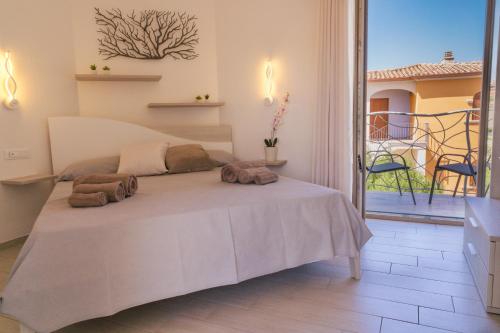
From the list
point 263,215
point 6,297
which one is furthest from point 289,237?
point 6,297

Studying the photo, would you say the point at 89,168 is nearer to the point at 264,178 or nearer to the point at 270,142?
the point at 264,178

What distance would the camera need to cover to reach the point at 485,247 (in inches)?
76.1

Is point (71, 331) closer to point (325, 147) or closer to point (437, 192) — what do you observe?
point (325, 147)

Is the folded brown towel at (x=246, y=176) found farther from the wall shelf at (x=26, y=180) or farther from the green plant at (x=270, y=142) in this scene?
the wall shelf at (x=26, y=180)

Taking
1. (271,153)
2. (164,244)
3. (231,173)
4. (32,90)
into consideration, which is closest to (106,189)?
(164,244)

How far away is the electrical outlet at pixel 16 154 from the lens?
9.58 feet

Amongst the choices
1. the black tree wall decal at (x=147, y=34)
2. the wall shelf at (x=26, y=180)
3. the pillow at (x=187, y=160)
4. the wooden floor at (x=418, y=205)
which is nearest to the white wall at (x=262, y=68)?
the black tree wall decal at (x=147, y=34)

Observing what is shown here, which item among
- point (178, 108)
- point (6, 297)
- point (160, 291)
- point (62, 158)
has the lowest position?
point (160, 291)

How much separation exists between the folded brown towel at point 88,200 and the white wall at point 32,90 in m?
1.49

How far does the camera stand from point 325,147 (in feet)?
11.4

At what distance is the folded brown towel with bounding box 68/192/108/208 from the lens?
191 cm

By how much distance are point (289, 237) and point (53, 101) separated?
2753mm

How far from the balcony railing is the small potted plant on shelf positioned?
1361 millimetres

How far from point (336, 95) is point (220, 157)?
1330 millimetres
